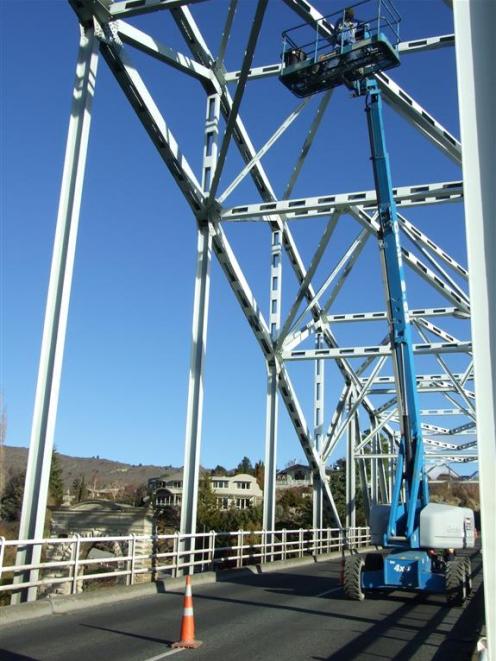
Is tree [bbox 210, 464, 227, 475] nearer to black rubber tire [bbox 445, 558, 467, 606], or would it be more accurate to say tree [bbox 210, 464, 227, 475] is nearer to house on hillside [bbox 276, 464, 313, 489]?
house on hillside [bbox 276, 464, 313, 489]

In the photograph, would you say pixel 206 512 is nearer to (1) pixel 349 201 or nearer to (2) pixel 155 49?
(1) pixel 349 201

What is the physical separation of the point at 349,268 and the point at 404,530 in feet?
40.6

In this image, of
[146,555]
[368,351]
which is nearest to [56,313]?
[146,555]

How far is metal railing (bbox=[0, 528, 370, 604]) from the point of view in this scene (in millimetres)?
11438

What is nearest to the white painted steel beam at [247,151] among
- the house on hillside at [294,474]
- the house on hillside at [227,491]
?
the house on hillside at [227,491]

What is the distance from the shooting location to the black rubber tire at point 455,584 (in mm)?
13117

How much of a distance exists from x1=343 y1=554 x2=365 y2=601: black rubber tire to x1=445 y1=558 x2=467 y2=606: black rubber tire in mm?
1683

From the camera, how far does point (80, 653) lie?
26.1 ft

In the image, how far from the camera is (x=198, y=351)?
18766mm

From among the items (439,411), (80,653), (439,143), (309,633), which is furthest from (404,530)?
(439,411)

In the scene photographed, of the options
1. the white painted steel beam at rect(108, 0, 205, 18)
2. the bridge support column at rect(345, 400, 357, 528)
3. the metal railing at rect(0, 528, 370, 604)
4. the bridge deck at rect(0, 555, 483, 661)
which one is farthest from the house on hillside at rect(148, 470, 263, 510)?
the white painted steel beam at rect(108, 0, 205, 18)

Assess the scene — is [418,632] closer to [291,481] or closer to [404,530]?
[404,530]

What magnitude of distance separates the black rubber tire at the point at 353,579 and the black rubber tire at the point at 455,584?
1.68m

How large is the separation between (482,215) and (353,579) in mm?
12371
